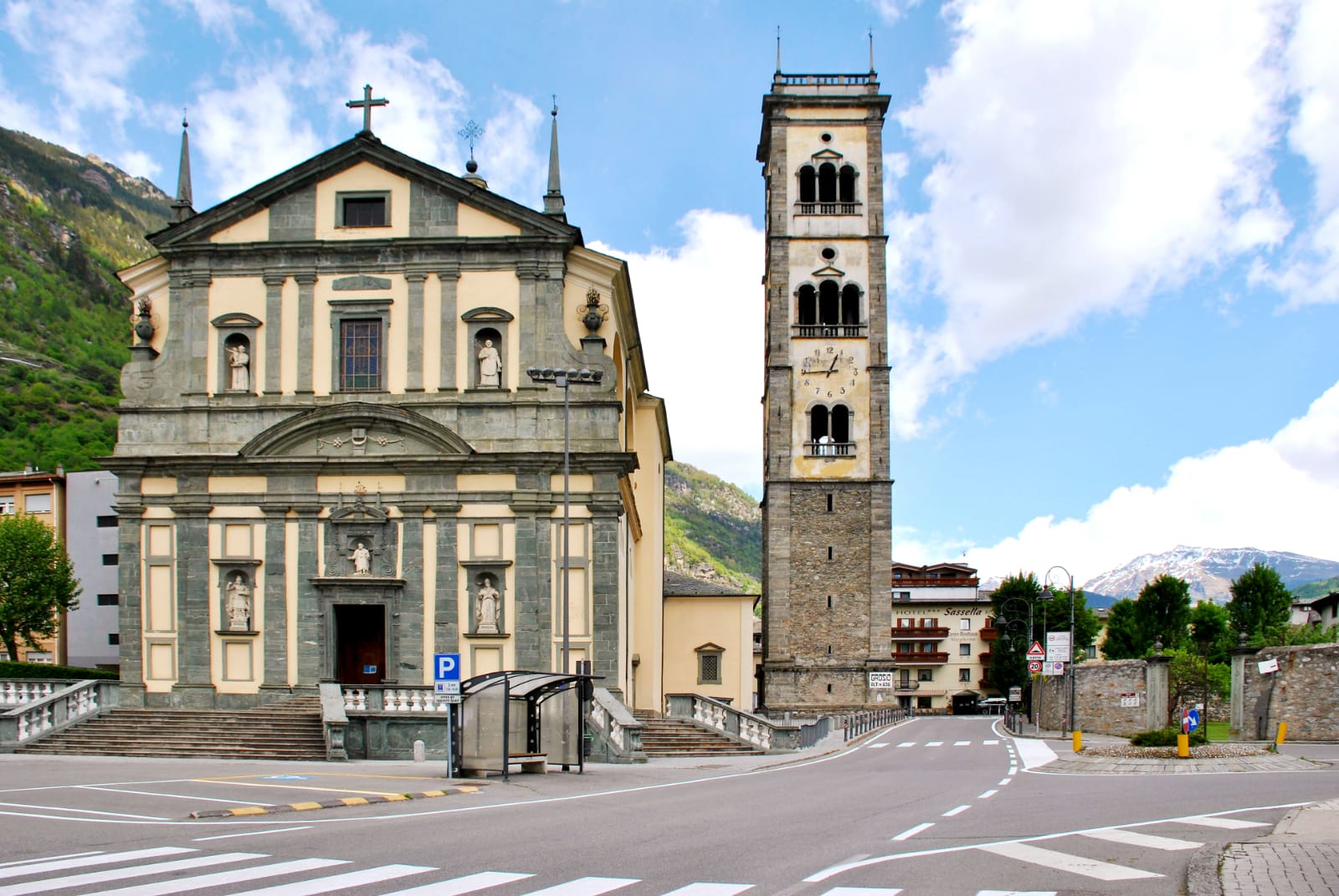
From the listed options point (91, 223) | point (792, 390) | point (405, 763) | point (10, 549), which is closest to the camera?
point (405, 763)

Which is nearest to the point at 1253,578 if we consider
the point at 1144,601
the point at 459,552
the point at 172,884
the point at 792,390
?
the point at 1144,601

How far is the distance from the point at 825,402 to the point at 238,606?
129 ft

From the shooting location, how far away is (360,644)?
34.2 m

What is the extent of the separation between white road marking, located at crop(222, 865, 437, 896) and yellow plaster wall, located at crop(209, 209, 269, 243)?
90.4 feet

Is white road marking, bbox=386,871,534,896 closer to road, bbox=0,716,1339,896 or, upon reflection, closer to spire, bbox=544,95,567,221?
road, bbox=0,716,1339,896

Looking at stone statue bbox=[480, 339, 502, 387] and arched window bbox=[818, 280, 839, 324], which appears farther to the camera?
arched window bbox=[818, 280, 839, 324]

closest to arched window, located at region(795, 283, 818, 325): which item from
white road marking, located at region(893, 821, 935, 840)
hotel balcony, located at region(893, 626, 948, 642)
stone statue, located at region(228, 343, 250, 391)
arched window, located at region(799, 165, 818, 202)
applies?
arched window, located at region(799, 165, 818, 202)

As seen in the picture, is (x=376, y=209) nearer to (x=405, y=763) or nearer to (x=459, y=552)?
(x=459, y=552)

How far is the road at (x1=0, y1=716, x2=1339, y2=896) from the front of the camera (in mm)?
10055

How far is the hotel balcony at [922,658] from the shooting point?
385 ft

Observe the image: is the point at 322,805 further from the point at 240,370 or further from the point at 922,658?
the point at 922,658

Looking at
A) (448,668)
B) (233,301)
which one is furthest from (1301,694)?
(233,301)

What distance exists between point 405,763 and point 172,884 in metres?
18.0

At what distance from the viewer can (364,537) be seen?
1340 inches
